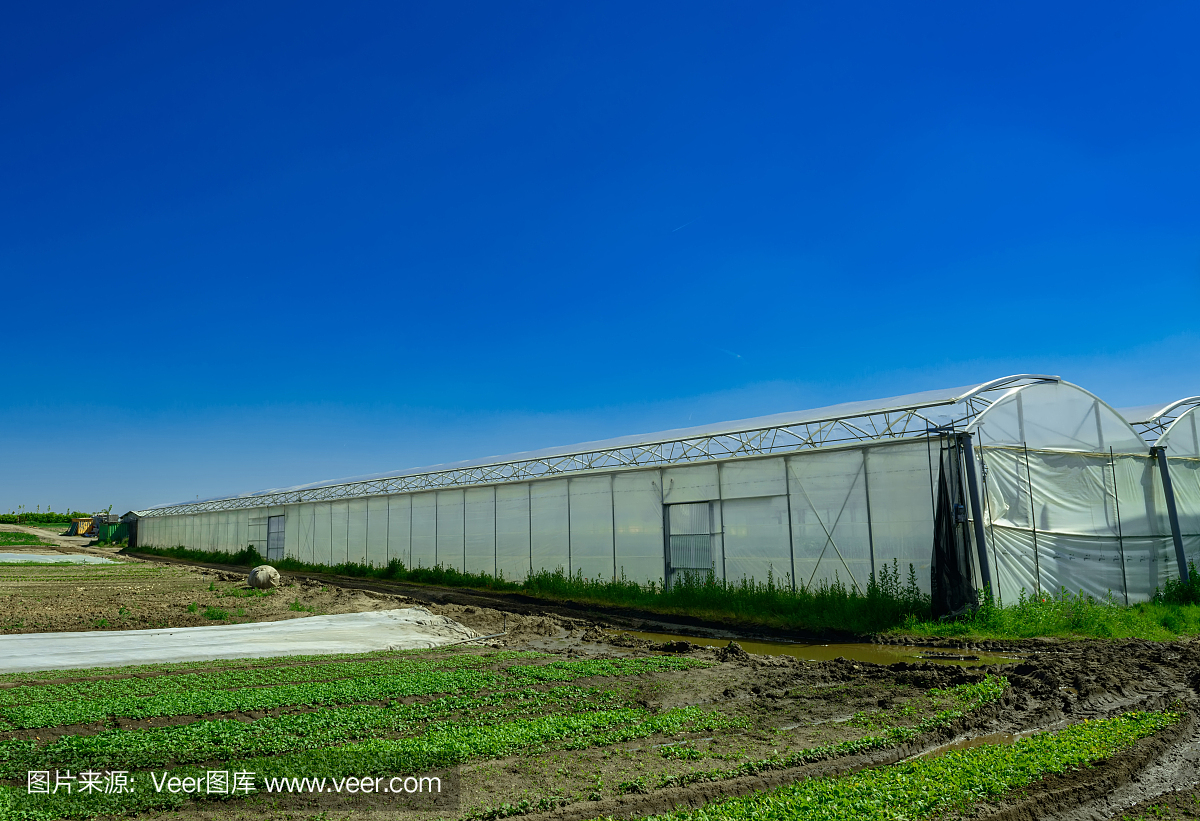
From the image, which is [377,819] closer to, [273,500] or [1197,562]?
[1197,562]

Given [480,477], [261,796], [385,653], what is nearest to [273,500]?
[480,477]

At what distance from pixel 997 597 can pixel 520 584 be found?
15.6m

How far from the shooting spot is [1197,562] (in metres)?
20.4

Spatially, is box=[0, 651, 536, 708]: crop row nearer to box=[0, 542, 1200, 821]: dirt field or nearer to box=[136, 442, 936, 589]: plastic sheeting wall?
box=[0, 542, 1200, 821]: dirt field

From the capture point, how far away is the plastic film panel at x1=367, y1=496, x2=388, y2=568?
3400cm

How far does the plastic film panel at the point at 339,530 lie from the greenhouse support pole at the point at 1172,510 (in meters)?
32.2

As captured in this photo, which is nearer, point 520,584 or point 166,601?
point 166,601

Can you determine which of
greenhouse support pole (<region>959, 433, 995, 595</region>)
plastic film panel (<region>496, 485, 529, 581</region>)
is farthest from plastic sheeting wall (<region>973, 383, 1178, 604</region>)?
plastic film panel (<region>496, 485, 529, 581</region>)

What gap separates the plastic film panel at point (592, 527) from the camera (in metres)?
23.9

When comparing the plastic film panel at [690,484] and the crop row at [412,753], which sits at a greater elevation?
the plastic film panel at [690,484]

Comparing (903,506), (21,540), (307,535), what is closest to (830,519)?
(903,506)

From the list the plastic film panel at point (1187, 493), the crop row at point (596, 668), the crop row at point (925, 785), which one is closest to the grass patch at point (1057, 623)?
the plastic film panel at point (1187, 493)

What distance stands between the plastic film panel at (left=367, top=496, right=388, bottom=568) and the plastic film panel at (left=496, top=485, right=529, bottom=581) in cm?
836

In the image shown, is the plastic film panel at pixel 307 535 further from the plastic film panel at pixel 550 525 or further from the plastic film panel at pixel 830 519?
A: the plastic film panel at pixel 830 519
